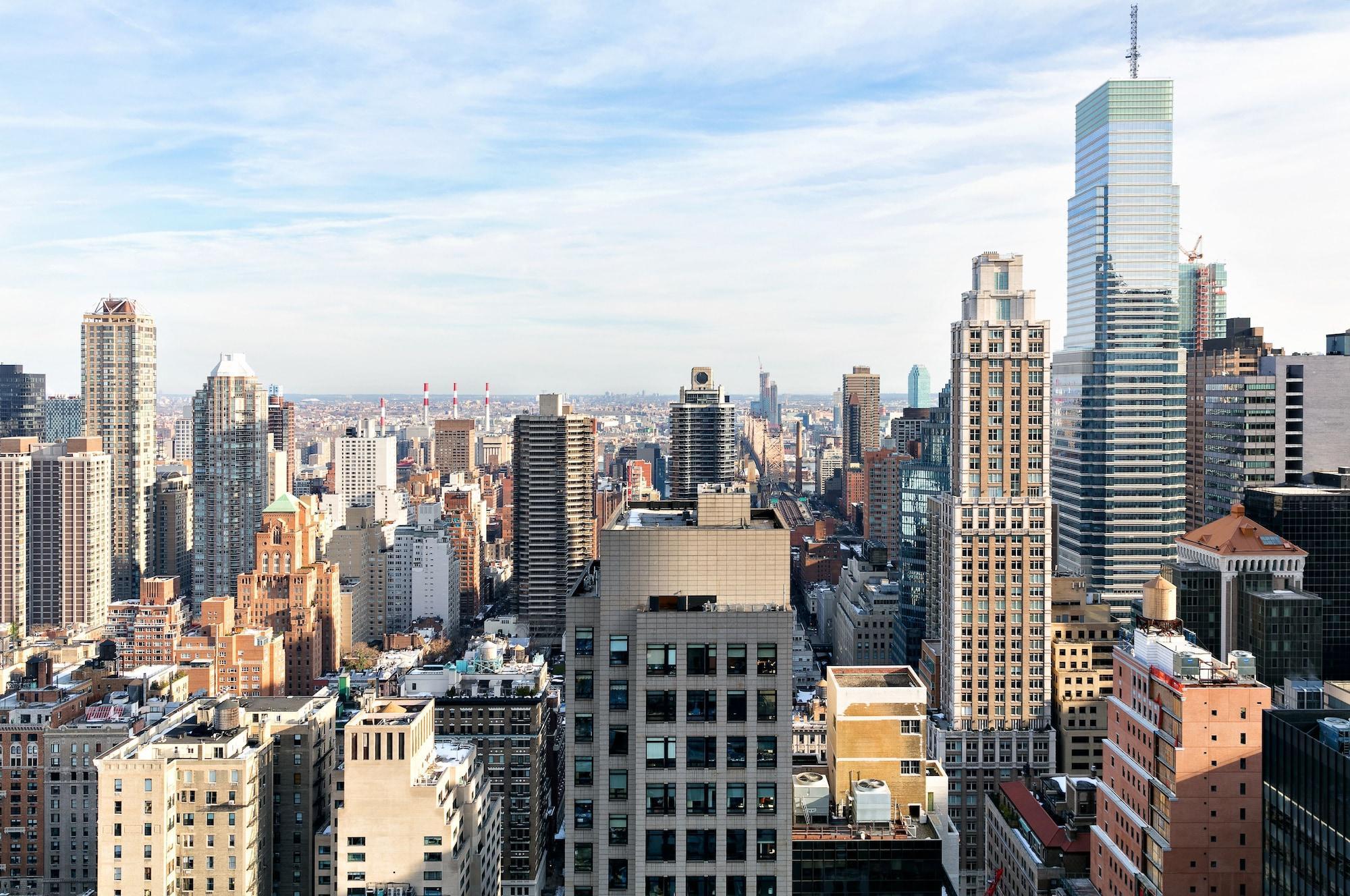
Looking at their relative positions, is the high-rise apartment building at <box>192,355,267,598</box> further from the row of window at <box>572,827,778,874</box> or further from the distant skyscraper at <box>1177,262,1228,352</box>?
the row of window at <box>572,827,778,874</box>

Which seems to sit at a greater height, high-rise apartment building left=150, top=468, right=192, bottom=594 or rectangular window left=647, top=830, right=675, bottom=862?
rectangular window left=647, top=830, right=675, bottom=862

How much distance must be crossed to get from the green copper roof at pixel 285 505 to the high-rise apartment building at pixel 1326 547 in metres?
94.4

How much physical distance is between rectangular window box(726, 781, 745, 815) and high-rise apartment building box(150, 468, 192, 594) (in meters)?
159

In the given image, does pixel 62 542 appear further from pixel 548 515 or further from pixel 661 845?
pixel 661 845

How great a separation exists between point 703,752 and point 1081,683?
56.6m

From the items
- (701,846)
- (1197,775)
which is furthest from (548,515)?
(701,846)

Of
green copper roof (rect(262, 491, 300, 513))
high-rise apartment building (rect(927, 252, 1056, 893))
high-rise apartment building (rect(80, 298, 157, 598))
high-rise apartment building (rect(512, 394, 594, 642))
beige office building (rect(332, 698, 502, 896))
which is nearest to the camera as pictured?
beige office building (rect(332, 698, 502, 896))

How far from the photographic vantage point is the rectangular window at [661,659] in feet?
87.3

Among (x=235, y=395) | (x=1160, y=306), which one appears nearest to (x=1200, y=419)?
(x=1160, y=306)

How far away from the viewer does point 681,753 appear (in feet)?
86.7

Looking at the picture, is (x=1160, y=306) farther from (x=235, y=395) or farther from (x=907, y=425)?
(x=235, y=395)

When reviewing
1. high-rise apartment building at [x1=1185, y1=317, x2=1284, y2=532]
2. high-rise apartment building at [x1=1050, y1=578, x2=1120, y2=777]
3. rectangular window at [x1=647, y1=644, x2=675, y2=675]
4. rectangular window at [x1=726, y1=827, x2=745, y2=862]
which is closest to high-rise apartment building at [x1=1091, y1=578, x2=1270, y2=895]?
rectangular window at [x1=726, y1=827, x2=745, y2=862]

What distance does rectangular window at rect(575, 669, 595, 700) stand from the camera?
27094 millimetres

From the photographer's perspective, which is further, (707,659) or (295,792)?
(295,792)
